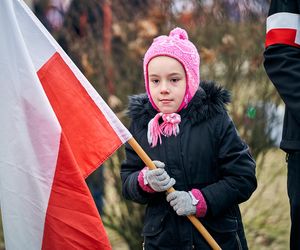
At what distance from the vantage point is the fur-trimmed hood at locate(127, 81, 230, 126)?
4195 mm

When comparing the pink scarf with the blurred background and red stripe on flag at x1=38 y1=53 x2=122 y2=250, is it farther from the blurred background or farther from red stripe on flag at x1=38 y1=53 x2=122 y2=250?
the blurred background

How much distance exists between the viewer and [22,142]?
3977 millimetres

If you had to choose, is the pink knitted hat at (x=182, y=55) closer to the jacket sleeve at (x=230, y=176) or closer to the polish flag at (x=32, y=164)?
the jacket sleeve at (x=230, y=176)

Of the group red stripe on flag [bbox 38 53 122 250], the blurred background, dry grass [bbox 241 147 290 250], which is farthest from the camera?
dry grass [bbox 241 147 290 250]

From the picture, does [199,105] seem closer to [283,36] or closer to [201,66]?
[283,36]

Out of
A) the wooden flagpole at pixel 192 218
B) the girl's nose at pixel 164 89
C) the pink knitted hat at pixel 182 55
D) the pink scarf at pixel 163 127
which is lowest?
the wooden flagpole at pixel 192 218

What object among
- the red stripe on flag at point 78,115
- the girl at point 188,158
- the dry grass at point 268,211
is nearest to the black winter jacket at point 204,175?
the girl at point 188,158

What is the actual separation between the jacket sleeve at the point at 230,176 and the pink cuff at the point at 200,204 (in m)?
0.02

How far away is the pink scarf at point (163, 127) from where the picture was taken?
13.7ft

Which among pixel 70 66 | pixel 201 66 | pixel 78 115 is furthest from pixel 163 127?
pixel 201 66

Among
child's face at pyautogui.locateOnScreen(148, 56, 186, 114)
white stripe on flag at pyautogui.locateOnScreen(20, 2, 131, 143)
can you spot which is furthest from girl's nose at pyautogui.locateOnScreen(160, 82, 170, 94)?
white stripe on flag at pyautogui.locateOnScreen(20, 2, 131, 143)

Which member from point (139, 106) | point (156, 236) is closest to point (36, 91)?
point (139, 106)

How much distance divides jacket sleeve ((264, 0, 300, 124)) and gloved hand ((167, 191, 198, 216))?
0.63m

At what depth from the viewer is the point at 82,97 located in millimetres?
4227
